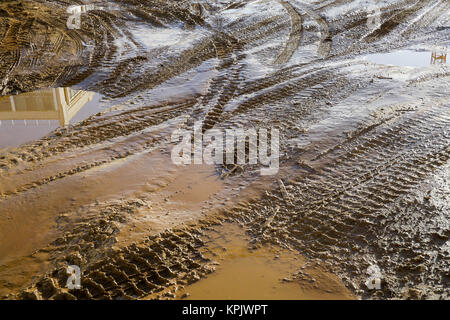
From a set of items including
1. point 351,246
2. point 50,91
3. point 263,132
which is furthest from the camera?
point 50,91

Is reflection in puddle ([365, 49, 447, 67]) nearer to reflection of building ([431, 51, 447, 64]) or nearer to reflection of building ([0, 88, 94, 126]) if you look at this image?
reflection of building ([431, 51, 447, 64])

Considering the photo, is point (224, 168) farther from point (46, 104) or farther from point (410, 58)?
point (410, 58)

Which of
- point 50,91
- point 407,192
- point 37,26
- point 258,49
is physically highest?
point 37,26

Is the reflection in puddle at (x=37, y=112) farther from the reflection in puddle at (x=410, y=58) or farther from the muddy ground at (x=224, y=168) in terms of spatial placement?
the reflection in puddle at (x=410, y=58)

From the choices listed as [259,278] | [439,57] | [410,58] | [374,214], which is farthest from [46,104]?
[439,57]

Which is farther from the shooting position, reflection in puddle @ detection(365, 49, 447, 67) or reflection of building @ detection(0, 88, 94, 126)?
reflection in puddle @ detection(365, 49, 447, 67)

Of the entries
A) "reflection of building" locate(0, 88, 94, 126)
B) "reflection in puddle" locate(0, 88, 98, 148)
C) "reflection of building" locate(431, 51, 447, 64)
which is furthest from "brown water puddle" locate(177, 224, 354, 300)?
"reflection of building" locate(431, 51, 447, 64)

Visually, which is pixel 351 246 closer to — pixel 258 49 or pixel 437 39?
pixel 258 49

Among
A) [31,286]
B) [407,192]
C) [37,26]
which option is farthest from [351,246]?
[37,26]
